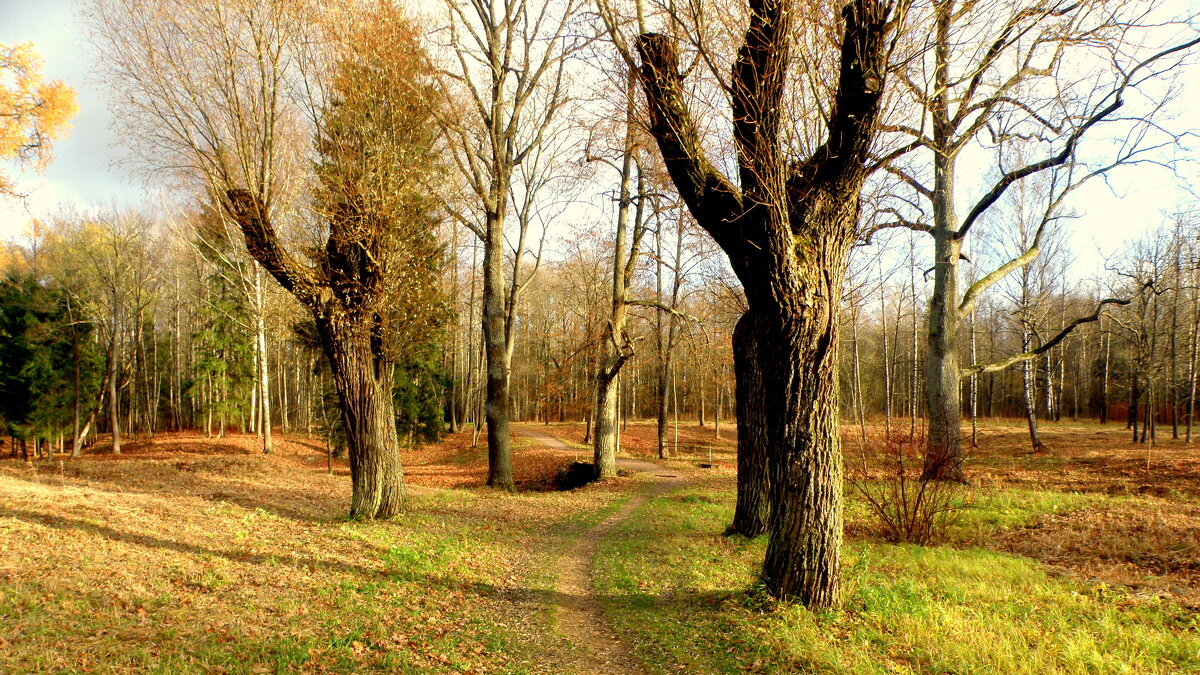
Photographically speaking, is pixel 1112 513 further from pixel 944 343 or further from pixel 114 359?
pixel 114 359

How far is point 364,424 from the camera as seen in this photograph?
355 inches

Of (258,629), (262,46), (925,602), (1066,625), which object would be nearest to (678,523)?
(925,602)

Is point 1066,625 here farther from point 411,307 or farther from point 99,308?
point 99,308

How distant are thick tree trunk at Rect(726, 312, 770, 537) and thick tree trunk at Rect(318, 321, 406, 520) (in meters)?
5.66

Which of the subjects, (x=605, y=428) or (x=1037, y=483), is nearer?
(x=1037, y=483)

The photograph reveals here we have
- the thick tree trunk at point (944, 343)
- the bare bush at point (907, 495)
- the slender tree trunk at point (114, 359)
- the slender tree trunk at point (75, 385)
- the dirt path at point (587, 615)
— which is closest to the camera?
the dirt path at point (587, 615)

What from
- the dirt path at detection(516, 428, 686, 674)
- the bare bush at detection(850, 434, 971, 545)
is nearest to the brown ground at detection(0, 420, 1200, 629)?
the bare bush at detection(850, 434, 971, 545)

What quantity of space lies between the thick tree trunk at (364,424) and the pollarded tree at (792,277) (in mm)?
6388

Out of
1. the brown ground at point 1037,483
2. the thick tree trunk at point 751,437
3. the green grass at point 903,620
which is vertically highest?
the thick tree trunk at point 751,437

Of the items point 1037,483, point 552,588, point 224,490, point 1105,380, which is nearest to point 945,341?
point 1037,483

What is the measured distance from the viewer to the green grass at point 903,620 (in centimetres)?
408

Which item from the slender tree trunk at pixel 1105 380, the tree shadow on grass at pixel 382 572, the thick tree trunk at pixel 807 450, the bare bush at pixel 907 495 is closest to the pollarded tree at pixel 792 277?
the thick tree trunk at pixel 807 450

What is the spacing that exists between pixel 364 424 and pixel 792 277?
23.3 ft

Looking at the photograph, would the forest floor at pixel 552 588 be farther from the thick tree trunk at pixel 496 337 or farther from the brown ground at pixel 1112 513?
the thick tree trunk at pixel 496 337
